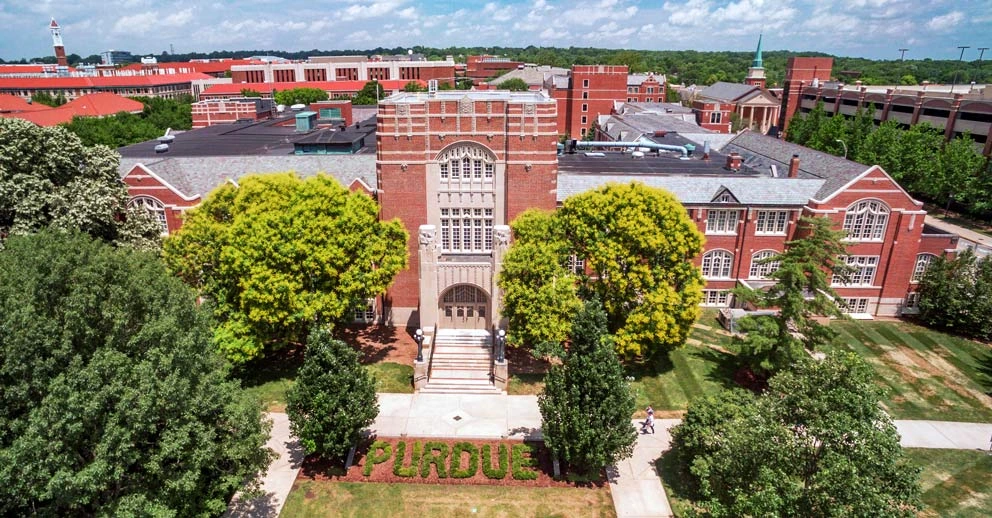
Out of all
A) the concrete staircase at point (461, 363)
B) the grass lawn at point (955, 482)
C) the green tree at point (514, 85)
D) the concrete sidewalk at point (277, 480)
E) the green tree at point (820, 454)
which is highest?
the green tree at point (514, 85)

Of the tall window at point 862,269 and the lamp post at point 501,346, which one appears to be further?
the tall window at point 862,269

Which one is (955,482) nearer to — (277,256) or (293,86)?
(277,256)

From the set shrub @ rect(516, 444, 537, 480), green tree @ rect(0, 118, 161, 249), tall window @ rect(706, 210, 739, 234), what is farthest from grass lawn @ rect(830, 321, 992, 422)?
green tree @ rect(0, 118, 161, 249)

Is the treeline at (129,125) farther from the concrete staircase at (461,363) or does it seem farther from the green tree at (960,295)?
the green tree at (960,295)

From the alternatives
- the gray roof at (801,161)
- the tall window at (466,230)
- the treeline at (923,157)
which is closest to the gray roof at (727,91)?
the treeline at (923,157)

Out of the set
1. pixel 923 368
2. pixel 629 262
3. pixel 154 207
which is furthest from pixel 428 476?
pixel 923 368

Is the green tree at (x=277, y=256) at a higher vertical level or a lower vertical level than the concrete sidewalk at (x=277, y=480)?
higher
